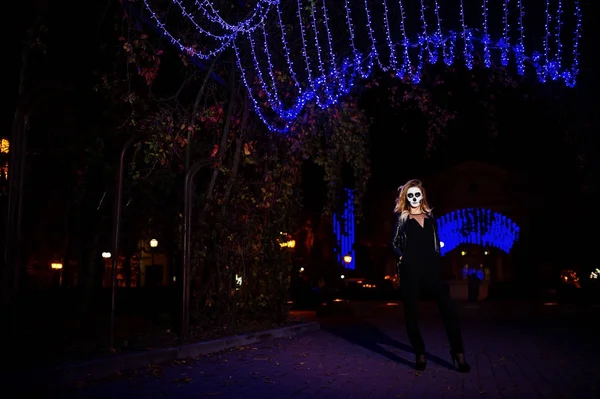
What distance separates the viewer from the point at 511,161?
56.0 metres

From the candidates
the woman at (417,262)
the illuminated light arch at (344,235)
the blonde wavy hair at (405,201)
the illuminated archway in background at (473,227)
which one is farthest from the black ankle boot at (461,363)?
the illuminated light arch at (344,235)

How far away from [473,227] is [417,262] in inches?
1573

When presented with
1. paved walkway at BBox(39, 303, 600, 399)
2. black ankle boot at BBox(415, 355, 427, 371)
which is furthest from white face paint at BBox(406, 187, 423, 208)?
paved walkway at BBox(39, 303, 600, 399)

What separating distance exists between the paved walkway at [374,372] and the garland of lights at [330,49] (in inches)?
191

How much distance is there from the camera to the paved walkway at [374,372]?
24.5ft

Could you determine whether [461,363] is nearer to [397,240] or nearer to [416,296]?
[416,296]

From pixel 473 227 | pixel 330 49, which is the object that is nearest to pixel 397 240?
pixel 330 49

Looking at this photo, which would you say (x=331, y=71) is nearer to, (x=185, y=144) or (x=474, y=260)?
(x=185, y=144)

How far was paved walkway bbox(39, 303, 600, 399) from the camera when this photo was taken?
24.5ft

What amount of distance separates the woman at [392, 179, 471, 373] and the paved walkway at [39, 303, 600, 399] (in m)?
0.53

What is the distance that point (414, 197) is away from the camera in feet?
30.6

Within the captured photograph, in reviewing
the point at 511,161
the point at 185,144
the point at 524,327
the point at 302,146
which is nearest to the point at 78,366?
the point at 185,144

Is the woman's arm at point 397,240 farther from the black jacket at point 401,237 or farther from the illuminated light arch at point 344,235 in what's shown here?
the illuminated light arch at point 344,235

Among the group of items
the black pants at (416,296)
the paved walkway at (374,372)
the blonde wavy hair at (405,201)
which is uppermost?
the blonde wavy hair at (405,201)
